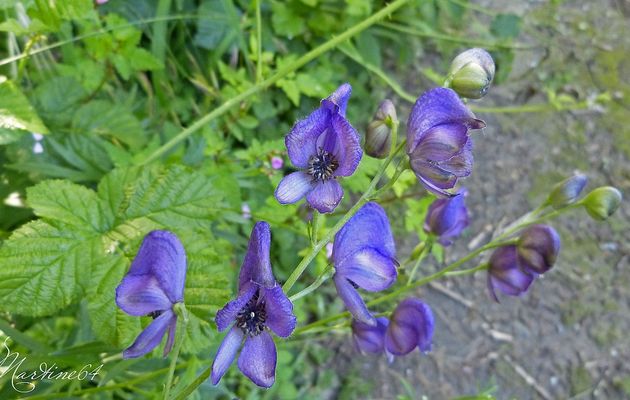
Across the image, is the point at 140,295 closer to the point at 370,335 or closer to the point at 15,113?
the point at 370,335

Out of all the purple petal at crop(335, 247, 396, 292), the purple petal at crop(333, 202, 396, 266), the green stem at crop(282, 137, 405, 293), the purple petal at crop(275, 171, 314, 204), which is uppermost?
the purple petal at crop(275, 171, 314, 204)

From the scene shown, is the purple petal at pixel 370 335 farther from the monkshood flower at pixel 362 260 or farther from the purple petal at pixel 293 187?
the purple petal at pixel 293 187

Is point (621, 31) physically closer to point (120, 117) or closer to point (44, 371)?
point (120, 117)

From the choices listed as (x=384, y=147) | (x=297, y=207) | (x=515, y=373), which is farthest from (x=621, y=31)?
(x=384, y=147)

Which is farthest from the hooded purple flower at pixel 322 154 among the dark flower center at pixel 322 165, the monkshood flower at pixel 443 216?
the monkshood flower at pixel 443 216

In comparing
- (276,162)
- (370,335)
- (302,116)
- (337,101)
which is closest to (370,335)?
(370,335)

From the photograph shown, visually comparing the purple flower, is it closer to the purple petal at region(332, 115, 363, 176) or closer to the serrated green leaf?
the serrated green leaf

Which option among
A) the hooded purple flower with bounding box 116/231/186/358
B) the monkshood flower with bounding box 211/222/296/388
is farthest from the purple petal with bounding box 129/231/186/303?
the monkshood flower with bounding box 211/222/296/388
